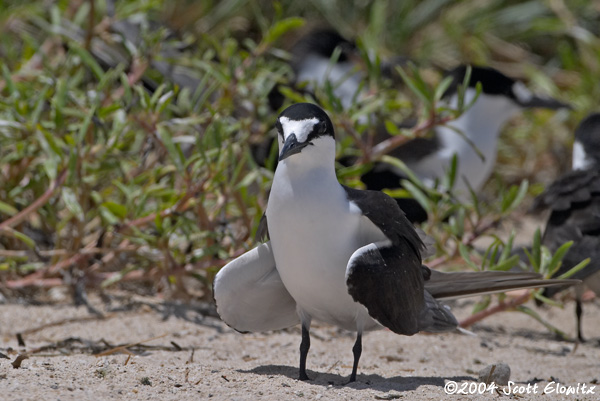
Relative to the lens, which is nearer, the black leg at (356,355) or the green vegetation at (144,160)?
the black leg at (356,355)

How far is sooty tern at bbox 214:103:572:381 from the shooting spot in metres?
2.58

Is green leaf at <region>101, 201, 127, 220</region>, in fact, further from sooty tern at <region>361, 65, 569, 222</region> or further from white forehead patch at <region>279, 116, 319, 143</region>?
sooty tern at <region>361, 65, 569, 222</region>

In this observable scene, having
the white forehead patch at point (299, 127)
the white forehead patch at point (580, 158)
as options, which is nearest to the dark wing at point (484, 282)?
the white forehead patch at point (299, 127)

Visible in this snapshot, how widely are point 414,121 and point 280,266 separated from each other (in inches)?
112

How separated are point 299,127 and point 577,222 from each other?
1.91 metres

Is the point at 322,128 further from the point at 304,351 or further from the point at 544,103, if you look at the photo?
the point at 544,103

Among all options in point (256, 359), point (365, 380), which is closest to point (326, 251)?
point (365, 380)

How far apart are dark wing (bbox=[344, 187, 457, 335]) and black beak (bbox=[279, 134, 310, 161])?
27 cm

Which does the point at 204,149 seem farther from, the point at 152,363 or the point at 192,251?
the point at 152,363

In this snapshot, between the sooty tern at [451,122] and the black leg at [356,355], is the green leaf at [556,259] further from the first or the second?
the black leg at [356,355]

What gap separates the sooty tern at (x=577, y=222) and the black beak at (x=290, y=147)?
63.8 inches

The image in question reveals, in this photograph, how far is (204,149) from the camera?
11.3ft

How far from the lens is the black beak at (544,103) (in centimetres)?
588

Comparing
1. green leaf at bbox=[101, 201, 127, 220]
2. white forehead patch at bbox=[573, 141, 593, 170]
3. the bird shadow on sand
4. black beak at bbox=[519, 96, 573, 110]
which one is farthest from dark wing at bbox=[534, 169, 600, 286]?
green leaf at bbox=[101, 201, 127, 220]
